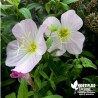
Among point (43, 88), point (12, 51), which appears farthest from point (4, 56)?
point (43, 88)

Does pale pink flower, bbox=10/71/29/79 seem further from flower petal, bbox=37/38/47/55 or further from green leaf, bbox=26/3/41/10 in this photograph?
green leaf, bbox=26/3/41/10

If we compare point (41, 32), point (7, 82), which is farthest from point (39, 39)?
point (7, 82)

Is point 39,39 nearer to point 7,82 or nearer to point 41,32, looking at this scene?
point 41,32

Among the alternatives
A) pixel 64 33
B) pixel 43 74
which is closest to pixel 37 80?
pixel 43 74

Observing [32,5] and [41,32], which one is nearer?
[41,32]

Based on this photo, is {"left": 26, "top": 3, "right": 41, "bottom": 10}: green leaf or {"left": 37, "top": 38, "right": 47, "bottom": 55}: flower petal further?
Result: {"left": 26, "top": 3, "right": 41, "bottom": 10}: green leaf

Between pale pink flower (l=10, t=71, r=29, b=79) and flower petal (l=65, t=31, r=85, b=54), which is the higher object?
flower petal (l=65, t=31, r=85, b=54)

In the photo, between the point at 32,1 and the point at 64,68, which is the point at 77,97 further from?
the point at 32,1

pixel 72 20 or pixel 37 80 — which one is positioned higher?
pixel 72 20

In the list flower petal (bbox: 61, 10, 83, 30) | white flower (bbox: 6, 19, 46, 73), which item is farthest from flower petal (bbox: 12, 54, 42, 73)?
flower petal (bbox: 61, 10, 83, 30)
